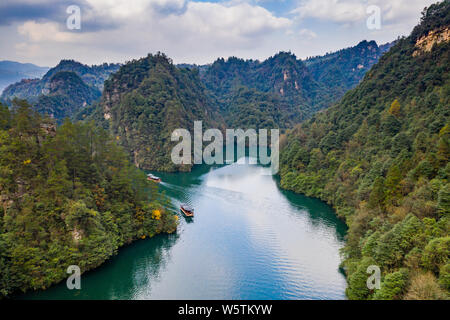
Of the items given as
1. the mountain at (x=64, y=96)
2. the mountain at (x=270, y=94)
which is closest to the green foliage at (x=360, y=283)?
the mountain at (x=270, y=94)

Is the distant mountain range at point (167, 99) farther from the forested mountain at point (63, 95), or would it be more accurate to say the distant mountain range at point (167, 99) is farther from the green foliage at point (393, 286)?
the green foliage at point (393, 286)

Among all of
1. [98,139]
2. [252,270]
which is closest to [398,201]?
[252,270]

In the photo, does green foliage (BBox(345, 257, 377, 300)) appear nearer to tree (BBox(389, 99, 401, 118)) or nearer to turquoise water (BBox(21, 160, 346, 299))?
turquoise water (BBox(21, 160, 346, 299))

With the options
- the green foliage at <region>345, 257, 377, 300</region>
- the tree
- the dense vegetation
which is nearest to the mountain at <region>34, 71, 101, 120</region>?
the dense vegetation

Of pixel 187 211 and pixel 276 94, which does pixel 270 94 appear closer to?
pixel 276 94
